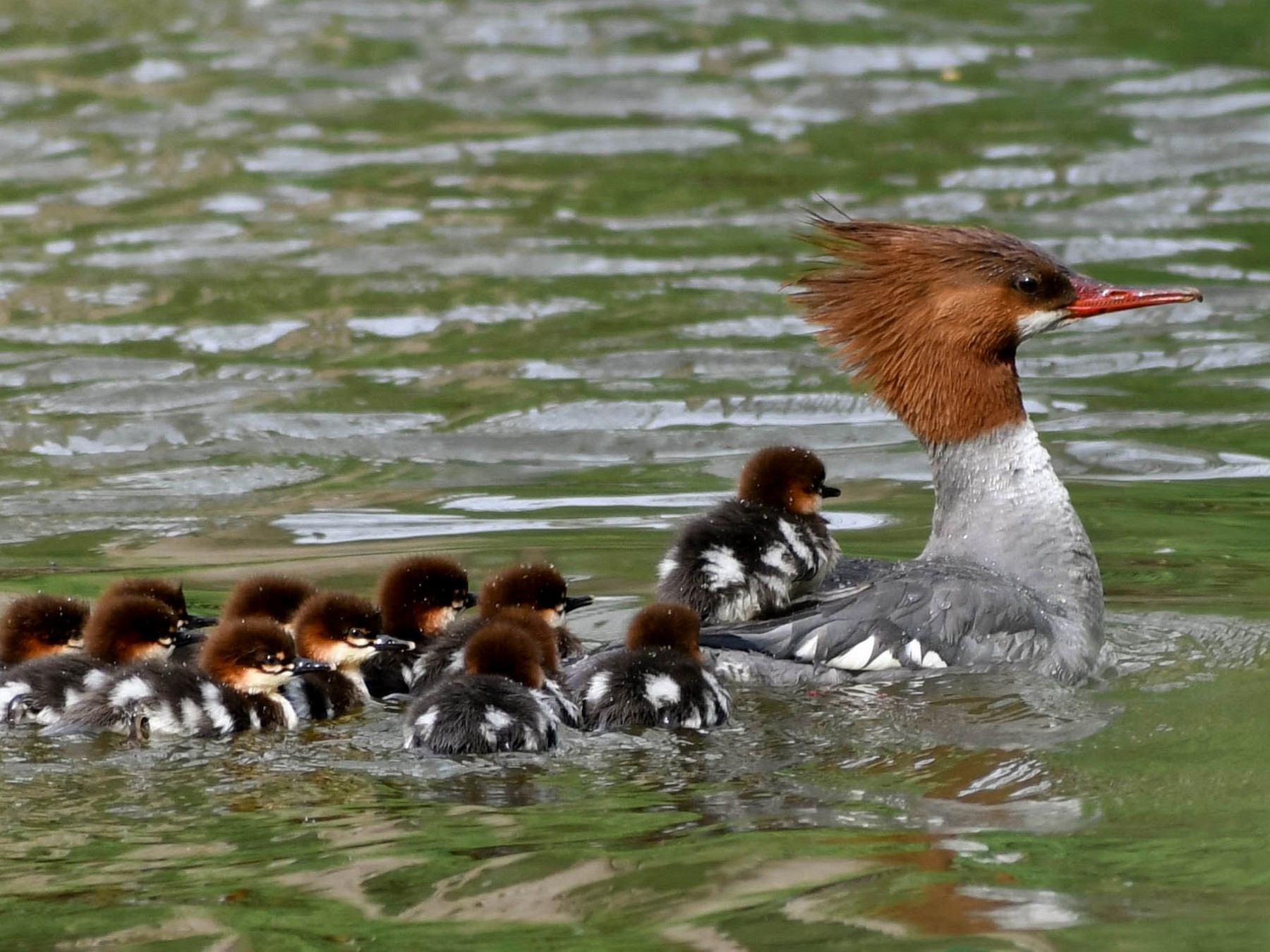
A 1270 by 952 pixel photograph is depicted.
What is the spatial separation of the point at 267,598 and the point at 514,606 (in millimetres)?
816

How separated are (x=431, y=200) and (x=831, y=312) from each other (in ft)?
23.3

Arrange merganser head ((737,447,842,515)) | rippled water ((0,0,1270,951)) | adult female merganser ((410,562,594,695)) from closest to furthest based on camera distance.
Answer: rippled water ((0,0,1270,951))
adult female merganser ((410,562,594,695))
merganser head ((737,447,842,515))

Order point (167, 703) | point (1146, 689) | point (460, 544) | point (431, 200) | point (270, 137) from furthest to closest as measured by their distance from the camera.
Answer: point (270, 137)
point (431, 200)
point (460, 544)
point (1146, 689)
point (167, 703)

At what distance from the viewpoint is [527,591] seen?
6793mm

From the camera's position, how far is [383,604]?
697 centimetres

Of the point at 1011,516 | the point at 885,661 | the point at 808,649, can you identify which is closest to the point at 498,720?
the point at 808,649

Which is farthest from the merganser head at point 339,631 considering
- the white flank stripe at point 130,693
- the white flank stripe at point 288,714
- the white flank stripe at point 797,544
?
the white flank stripe at point 797,544

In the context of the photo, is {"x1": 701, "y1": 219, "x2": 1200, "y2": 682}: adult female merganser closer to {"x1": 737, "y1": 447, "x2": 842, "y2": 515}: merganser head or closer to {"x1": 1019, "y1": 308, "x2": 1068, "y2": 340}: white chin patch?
{"x1": 1019, "y1": 308, "x2": 1068, "y2": 340}: white chin patch

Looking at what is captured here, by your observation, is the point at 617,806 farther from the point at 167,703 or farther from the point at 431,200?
the point at 431,200

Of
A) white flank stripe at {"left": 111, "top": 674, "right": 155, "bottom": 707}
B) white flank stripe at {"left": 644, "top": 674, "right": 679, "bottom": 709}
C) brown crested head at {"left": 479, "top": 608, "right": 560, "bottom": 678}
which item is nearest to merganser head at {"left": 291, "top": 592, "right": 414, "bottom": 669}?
brown crested head at {"left": 479, "top": 608, "right": 560, "bottom": 678}

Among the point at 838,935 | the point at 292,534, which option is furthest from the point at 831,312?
the point at 838,935

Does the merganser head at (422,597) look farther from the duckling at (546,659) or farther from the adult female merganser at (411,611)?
the duckling at (546,659)

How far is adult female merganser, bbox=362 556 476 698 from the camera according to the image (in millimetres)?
6906

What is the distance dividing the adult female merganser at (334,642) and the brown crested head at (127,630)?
41 cm
